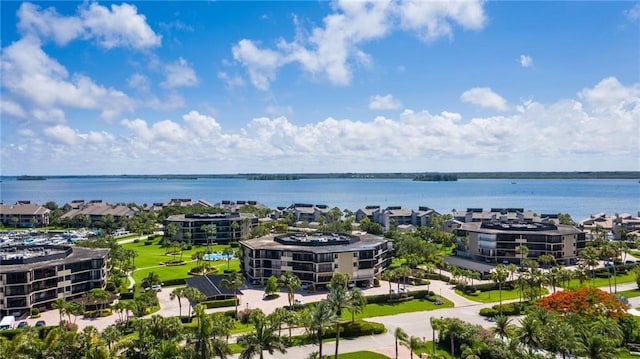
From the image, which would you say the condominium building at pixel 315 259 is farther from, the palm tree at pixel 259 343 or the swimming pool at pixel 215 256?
the palm tree at pixel 259 343

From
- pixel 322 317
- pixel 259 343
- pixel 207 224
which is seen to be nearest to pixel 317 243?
pixel 322 317

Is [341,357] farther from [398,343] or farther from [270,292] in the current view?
[270,292]

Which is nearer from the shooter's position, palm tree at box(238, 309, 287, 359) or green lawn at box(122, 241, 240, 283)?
palm tree at box(238, 309, 287, 359)

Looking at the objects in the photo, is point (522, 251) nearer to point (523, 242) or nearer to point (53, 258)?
point (523, 242)

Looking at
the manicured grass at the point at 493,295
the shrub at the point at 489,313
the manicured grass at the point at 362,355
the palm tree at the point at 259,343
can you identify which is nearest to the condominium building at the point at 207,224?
the manicured grass at the point at 493,295

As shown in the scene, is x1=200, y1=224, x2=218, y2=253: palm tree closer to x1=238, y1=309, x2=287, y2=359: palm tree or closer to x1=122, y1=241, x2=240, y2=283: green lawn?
x1=122, y1=241, x2=240, y2=283: green lawn

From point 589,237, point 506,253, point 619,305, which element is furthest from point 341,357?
point 589,237

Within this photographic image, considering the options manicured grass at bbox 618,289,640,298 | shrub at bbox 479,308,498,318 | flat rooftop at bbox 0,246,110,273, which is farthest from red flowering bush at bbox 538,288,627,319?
flat rooftop at bbox 0,246,110,273
